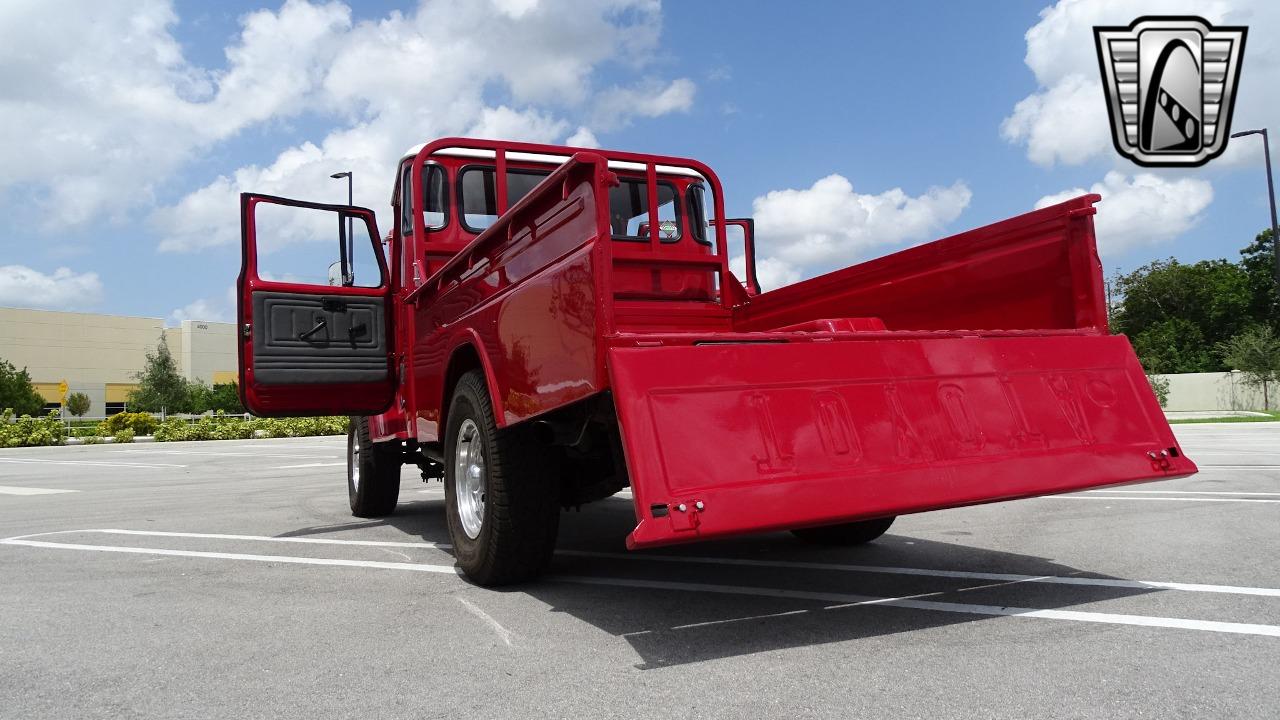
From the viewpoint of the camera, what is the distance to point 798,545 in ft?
18.7

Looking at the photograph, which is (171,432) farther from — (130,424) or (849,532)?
(849,532)

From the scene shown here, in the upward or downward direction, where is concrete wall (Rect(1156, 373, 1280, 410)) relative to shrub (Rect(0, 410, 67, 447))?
downward

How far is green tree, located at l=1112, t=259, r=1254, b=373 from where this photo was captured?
52.3 m

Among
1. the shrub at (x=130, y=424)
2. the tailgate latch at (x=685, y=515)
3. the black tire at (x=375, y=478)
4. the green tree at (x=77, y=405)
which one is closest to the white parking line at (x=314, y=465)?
the black tire at (x=375, y=478)

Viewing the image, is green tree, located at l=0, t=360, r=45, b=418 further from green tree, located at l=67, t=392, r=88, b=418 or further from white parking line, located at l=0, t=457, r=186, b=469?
white parking line, located at l=0, t=457, r=186, b=469

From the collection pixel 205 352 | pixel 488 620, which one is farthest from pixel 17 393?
pixel 488 620

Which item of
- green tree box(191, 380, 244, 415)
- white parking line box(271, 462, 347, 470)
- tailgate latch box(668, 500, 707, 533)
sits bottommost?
white parking line box(271, 462, 347, 470)

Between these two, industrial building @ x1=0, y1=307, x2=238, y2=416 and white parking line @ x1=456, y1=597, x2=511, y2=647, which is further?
industrial building @ x1=0, y1=307, x2=238, y2=416

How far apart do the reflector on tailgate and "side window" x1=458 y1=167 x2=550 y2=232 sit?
10.5ft

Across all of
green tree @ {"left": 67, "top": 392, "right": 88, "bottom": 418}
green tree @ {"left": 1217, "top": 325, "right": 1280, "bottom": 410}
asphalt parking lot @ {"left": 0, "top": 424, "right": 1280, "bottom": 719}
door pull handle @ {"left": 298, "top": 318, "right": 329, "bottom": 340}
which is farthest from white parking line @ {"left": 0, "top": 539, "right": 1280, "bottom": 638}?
green tree @ {"left": 67, "top": 392, "right": 88, "bottom": 418}

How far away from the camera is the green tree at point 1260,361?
1276 inches

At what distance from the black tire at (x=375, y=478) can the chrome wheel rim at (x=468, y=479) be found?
8.73 feet

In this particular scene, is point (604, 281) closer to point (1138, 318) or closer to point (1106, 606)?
point (1106, 606)

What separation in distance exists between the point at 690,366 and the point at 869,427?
2.57 ft
